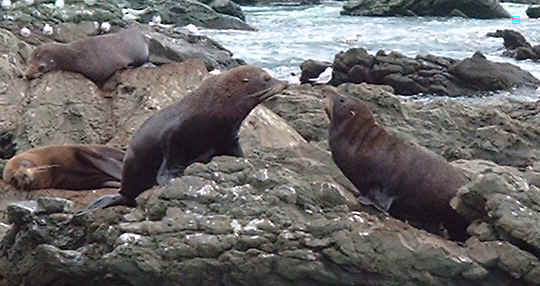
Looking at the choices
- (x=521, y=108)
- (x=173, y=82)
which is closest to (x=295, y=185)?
(x=173, y=82)

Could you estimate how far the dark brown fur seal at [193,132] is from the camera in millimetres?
5957

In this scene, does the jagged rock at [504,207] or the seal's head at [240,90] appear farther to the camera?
the seal's head at [240,90]

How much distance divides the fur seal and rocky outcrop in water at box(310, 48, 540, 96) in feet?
30.4

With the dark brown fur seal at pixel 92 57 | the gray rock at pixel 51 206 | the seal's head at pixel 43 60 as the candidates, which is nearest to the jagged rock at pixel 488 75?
the dark brown fur seal at pixel 92 57

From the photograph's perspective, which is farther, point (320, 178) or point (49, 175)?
point (49, 175)

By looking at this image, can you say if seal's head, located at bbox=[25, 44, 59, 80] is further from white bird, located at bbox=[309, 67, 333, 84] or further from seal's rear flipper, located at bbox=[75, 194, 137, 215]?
white bird, located at bbox=[309, 67, 333, 84]

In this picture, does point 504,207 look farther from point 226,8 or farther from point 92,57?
point 226,8

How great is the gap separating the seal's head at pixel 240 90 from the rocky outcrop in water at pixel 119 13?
28.1ft

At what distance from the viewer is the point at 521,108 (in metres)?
11.1

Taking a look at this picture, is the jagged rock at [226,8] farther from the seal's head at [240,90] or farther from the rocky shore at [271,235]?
the rocky shore at [271,235]

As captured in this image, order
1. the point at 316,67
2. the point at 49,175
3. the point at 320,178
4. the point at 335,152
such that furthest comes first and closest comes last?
1. the point at 316,67
2. the point at 49,175
3. the point at 335,152
4. the point at 320,178

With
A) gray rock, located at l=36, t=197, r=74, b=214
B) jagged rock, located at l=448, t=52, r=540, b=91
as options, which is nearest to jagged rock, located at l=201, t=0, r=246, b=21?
jagged rock, located at l=448, t=52, r=540, b=91

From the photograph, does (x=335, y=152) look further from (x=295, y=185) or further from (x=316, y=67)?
(x=316, y=67)

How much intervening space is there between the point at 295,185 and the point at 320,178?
1.18ft
